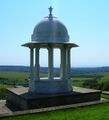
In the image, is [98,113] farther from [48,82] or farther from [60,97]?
[48,82]

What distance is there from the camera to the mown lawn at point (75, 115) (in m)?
10.4

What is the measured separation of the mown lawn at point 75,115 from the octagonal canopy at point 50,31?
19.4 feet

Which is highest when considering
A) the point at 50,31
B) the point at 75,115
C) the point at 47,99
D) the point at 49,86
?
the point at 50,31

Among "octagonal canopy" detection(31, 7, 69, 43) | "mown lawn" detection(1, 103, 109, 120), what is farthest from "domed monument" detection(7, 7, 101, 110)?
"mown lawn" detection(1, 103, 109, 120)

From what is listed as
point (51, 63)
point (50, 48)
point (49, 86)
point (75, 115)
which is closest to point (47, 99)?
point (49, 86)

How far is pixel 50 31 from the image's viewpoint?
1675 centimetres

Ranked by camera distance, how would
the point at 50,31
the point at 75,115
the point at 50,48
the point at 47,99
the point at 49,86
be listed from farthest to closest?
the point at 50,48, the point at 50,31, the point at 49,86, the point at 47,99, the point at 75,115

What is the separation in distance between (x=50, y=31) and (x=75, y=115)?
281 inches

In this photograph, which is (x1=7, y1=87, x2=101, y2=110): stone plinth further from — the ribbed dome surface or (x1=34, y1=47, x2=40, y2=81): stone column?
the ribbed dome surface

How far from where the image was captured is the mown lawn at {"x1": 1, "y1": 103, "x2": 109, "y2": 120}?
10.4 meters

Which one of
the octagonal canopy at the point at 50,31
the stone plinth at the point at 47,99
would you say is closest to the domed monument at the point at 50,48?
the octagonal canopy at the point at 50,31

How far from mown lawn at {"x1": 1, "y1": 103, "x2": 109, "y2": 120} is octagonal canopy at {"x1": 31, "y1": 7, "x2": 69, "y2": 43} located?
19.4 ft

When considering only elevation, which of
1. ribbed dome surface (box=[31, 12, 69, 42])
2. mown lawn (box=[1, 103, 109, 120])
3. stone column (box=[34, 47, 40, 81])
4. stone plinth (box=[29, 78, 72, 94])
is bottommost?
mown lawn (box=[1, 103, 109, 120])

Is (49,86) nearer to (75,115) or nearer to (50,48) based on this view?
(50,48)
